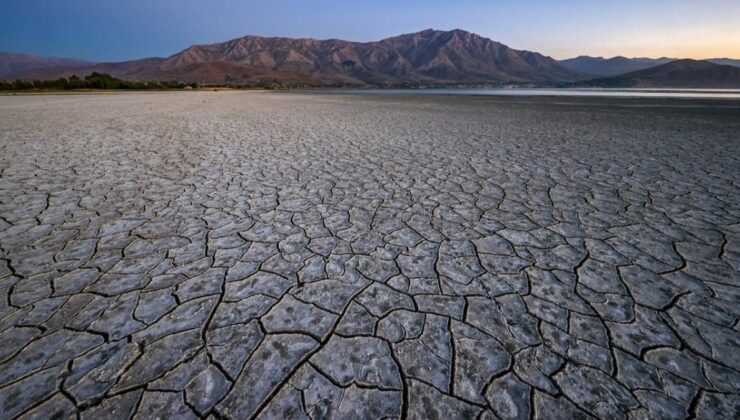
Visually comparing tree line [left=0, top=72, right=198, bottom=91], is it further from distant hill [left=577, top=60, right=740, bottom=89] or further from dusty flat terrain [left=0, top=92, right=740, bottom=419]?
distant hill [left=577, top=60, right=740, bottom=89]

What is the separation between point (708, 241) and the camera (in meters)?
2.39

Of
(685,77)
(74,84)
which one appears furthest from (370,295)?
(685,77)

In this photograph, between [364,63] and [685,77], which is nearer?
[685,77]

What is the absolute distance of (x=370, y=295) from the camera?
1.81 m

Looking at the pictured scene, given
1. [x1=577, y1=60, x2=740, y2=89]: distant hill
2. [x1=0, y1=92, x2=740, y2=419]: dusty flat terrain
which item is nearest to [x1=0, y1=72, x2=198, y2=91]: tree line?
[x1=0, y1=92, x2=740, y2=419]: dusty flat terrain

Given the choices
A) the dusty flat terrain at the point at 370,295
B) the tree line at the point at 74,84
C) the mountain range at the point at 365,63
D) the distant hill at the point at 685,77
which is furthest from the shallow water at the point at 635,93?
the mountain range at the point at 365,63

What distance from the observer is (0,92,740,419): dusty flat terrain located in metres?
1.23

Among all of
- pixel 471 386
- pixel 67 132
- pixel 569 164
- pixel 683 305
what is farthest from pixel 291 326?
pixel 67 132

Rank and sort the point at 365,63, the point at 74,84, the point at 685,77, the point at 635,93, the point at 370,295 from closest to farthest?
the point at 370,295, the point at 635,93, the point at 74,84, the point at 685,77, the point at 365,63

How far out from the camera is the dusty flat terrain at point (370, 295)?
1233mm

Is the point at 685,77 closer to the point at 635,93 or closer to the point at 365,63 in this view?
the point at 635,93

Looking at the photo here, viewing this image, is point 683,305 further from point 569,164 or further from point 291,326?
point 569,164

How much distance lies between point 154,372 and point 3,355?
70 cm

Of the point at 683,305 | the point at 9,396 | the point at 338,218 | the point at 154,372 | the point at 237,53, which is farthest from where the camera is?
A: the point at 237,53
